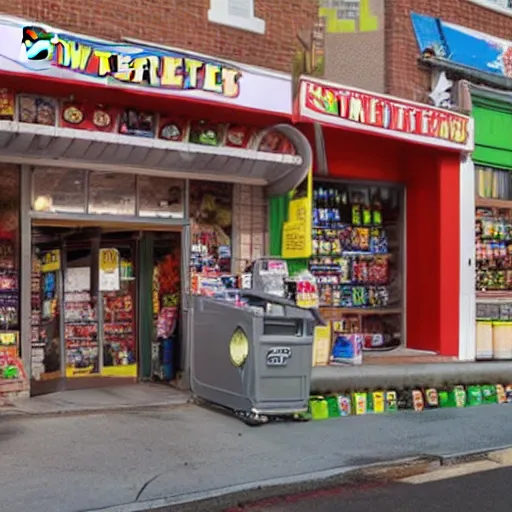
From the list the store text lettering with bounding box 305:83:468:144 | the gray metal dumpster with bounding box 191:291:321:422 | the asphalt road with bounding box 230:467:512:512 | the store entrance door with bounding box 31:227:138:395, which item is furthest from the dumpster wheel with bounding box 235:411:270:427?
the store text lettering with bounding box 305:83:468:144

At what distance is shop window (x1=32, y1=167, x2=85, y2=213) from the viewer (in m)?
9.77

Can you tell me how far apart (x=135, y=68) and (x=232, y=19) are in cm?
225

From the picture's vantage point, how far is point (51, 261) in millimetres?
10195

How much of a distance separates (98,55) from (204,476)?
437 centimetres

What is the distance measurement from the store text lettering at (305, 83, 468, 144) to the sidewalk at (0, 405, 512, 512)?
3756 mm

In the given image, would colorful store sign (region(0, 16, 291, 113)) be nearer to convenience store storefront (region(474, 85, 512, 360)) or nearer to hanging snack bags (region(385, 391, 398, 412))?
hanging snack bags (region(385, 391, 398, 412))

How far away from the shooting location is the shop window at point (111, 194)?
33.2 feet

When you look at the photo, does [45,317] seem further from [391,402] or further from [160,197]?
[391,402]

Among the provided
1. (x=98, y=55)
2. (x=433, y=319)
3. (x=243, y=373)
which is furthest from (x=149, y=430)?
(x=433, y=319)

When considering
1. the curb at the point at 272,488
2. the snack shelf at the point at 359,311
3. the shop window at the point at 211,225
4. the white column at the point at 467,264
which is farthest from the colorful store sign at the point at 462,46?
the curb at the point at 272,488

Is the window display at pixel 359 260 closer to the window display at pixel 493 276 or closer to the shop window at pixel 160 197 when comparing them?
the window display at pixel 493 276

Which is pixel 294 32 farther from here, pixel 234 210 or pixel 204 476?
pixel 204 476

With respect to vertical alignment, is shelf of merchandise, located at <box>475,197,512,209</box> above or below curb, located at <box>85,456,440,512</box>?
above

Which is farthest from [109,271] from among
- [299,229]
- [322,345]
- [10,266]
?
[322,345]
